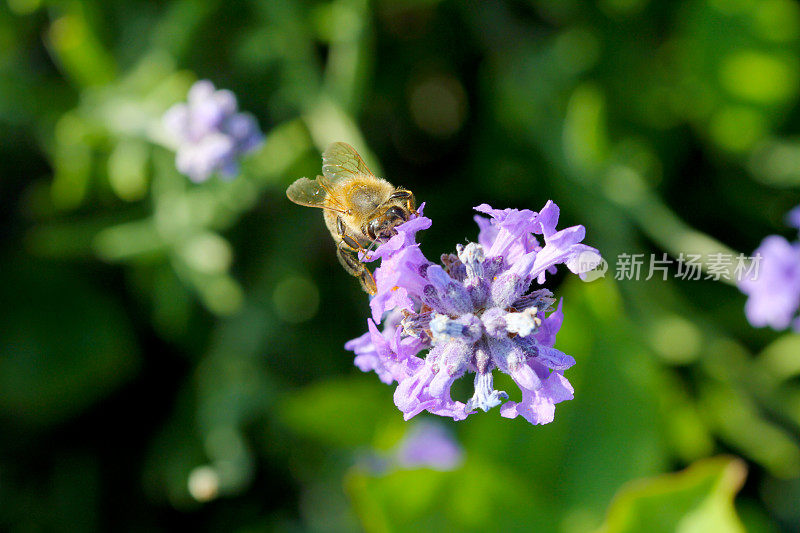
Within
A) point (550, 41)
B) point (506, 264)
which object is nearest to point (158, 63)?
point (550, 41)

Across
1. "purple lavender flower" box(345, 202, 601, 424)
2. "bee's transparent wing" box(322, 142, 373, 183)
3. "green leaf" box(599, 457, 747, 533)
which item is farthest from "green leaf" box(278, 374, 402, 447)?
"purple lavender flower" box(345, 202, 601, 424)

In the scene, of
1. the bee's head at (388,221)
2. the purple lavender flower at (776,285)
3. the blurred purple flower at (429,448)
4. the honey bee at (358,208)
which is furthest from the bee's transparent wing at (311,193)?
the purple lavender flower at (776,285)

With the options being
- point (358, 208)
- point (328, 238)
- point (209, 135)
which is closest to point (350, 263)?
point (358, 208)

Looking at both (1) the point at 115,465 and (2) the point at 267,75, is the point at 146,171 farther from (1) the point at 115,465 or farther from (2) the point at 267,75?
(1) the point at 115,465

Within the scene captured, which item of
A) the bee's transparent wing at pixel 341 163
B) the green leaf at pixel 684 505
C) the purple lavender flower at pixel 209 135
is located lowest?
the green leaf at pixel 684 505

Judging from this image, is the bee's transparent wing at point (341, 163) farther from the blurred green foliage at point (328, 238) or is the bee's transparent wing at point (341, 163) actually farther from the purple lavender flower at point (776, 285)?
the purple lavender flower at point (776, 285)
